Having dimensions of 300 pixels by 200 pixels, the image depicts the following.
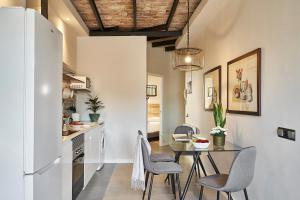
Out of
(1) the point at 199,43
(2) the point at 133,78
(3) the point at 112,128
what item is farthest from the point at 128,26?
(3) the point at 112,128

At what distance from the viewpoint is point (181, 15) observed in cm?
489

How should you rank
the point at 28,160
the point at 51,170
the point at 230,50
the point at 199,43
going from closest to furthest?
the point at 28,160
the point at 51,170
the point at 230,50
the point at 199,43

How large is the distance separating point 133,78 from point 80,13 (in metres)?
1.70

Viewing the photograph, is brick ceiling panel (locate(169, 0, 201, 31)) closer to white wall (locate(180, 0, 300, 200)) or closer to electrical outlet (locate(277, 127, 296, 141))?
white wall (locate(180, 0, 300, 200))

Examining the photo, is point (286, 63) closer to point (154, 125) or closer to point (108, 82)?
point (108, 82)

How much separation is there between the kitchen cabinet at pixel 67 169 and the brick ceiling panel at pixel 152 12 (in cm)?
285

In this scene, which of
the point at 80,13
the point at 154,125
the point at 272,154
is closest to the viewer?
the point at 272,154

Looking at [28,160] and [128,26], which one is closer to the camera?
[28,160]

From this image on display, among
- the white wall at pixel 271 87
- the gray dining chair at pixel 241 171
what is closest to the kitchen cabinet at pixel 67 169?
the gray dining chair at pixel 241 171

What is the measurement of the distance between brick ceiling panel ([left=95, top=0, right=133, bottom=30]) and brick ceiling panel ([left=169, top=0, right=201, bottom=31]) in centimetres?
88

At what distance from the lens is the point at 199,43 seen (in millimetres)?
5277

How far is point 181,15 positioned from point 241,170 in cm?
349

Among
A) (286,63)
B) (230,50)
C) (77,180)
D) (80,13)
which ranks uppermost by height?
(80,13)

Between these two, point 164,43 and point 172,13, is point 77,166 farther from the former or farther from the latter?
point 164,43
